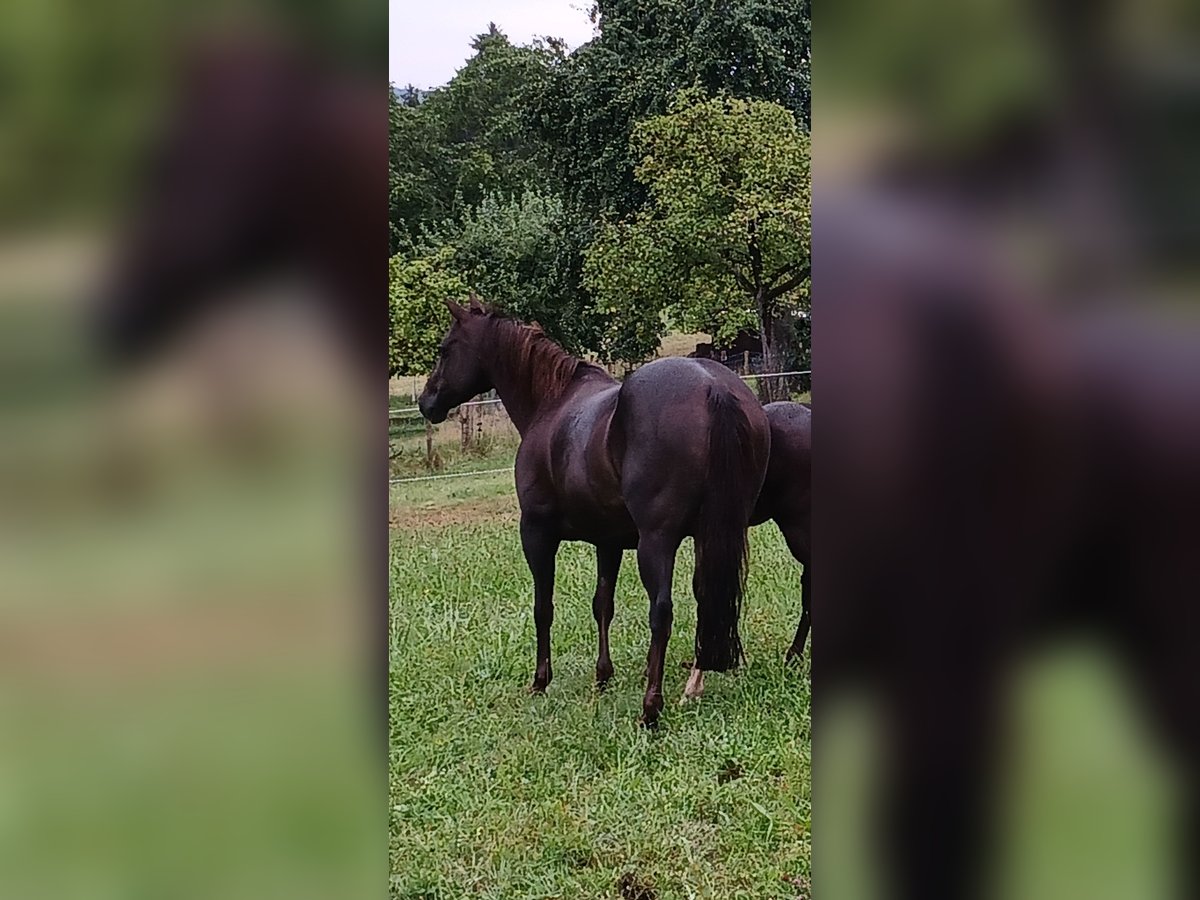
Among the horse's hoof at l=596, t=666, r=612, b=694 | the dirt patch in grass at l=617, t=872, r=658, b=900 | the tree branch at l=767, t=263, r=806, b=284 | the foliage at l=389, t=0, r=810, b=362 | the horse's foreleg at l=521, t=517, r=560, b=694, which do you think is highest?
the foliage at l=389, t=0, r=810, b=362

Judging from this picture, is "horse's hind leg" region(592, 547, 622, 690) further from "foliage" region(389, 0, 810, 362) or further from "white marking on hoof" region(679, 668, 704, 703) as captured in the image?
"foliage" region(389, 0, 810, 362)

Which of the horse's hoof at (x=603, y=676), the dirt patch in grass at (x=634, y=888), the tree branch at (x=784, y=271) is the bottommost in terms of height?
the dirt patch in grass at (x=634, y=888)

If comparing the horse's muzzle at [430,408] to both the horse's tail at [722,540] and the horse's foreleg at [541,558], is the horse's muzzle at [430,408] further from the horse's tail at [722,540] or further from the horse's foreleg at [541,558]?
the horse's tail at [722,540]

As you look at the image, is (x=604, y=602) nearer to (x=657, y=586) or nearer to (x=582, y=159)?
(x=657, y=586)

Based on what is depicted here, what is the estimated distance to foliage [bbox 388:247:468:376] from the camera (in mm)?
3750

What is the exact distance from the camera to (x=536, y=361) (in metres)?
3.14

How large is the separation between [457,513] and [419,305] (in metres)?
1.09

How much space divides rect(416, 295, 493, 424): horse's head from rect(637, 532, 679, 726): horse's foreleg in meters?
0.90

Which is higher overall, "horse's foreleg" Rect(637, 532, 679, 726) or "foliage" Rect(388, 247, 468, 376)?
"foliage" Rect(388, 247, 468, 376)

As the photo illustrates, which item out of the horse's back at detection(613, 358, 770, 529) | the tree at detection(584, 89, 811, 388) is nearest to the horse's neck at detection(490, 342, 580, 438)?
the horse's back at detection(613, 358, 770, 529)
